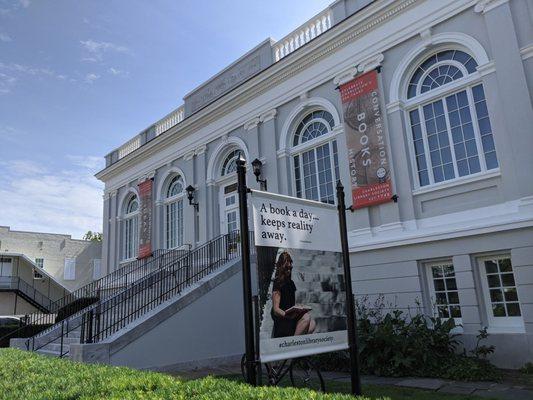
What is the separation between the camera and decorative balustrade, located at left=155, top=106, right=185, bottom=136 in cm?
2188

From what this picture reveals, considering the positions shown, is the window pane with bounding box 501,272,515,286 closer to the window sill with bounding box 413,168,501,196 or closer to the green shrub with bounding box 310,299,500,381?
the green shrub with bounding box 310,299,500,381

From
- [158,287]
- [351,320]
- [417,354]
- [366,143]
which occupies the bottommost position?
[417,354]

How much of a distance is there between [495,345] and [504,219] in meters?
2.73

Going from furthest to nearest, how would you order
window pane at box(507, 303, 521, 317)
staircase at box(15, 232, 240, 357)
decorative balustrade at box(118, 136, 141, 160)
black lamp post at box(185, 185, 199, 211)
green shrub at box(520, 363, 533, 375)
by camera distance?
decorative balustrade at box(118, 136, 141, 160) → black lamp post at box(185, 185, 199, 211) → staircase at box(15, 232, 240, 357) → window pane at box(507, 303, 521, 317) → green shrub at box(520, 363, 533, 375)

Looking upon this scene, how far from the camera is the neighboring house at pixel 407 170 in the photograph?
10070 mm

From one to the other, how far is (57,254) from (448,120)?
37.4 m

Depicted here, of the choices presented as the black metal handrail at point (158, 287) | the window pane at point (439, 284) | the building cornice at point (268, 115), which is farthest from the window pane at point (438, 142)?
the black metal handrail at point (158, 287)

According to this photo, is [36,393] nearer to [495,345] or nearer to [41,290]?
[495,345]

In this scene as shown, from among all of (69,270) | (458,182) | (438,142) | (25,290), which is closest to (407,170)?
(438,142)

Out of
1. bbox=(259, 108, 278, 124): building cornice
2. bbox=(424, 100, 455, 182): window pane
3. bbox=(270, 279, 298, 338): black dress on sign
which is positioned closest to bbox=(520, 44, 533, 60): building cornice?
bbox=(424, 100, 455, 182): window pane

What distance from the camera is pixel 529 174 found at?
9766 millimetres

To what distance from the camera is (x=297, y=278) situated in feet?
19.0

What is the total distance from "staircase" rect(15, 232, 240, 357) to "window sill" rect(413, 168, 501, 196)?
Answer: 5.81 metres

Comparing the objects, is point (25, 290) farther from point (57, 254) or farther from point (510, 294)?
point (510, 294)
